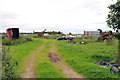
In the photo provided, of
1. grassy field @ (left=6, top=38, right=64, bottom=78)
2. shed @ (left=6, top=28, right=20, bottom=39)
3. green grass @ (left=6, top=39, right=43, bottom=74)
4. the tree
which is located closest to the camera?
grassy field @ (left=6, top=38, right=64, bottom=78)

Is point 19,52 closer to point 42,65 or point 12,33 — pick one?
point 42,65

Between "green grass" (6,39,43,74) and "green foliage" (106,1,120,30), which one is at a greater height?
"green foliage" (106,1,120,30)

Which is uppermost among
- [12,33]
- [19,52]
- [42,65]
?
[12,33]

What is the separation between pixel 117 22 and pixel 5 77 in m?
15.5

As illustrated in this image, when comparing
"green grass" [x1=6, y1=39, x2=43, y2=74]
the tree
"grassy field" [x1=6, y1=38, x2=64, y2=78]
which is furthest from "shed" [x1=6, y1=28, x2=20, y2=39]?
the tree

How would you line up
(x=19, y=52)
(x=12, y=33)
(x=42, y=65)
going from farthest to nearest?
(x=12, y=33) → (x=19, y=52) → (x=42, y=65)

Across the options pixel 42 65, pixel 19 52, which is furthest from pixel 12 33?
pixel 42 65

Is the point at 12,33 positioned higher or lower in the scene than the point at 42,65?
higher

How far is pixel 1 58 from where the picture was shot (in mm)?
9094

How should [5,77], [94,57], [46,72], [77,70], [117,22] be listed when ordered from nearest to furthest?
[5,77] → [46,72] → [77,70] → [94,57] → [117,22]

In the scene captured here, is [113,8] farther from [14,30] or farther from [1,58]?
[14,30]

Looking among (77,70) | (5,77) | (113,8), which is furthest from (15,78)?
(113,8)

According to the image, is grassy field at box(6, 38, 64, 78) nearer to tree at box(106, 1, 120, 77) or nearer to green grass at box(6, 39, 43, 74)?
green grass at box(6, 39, 43, 74)

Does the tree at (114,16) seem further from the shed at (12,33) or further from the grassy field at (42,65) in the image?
the shed at (12,33)
